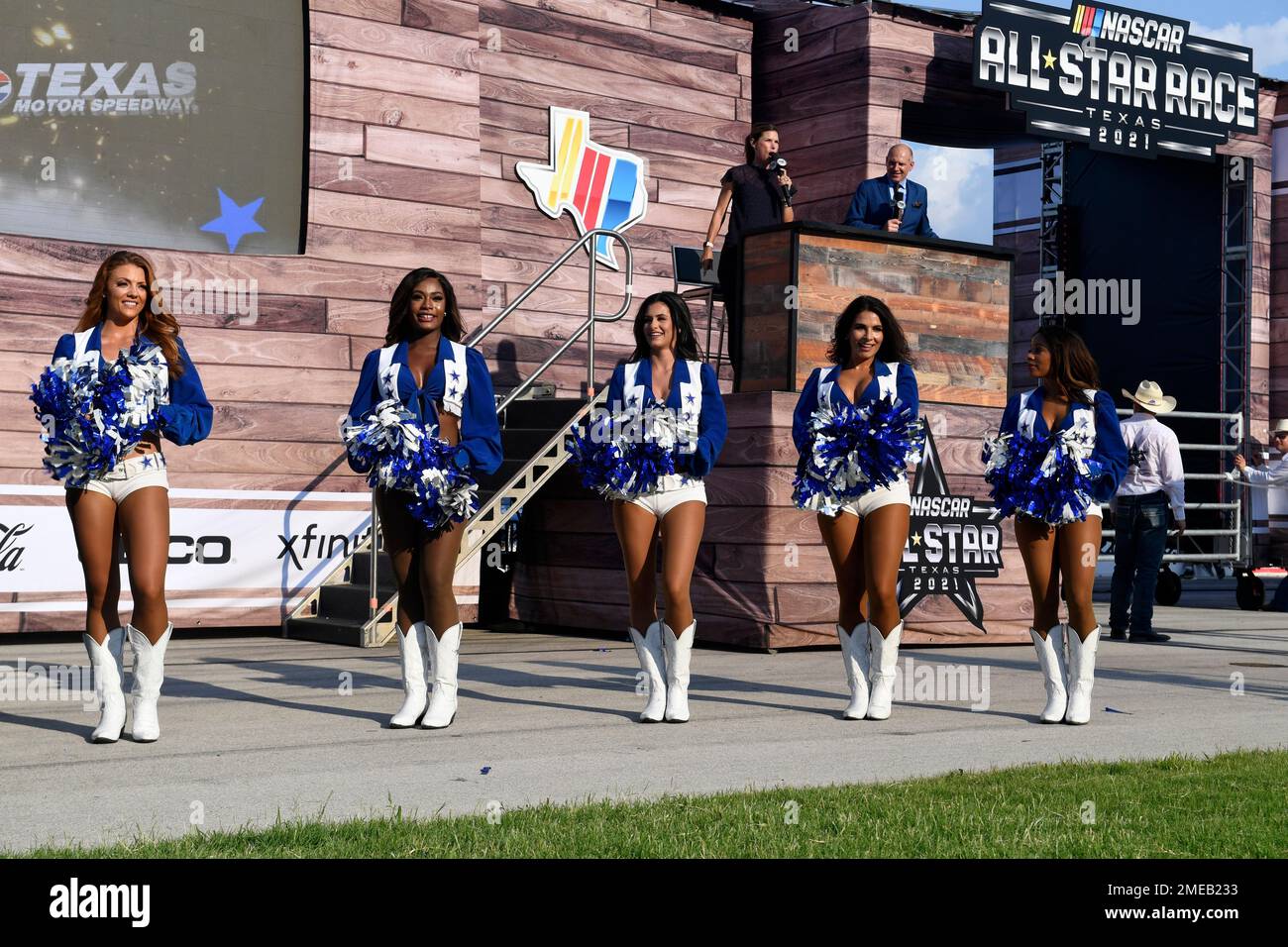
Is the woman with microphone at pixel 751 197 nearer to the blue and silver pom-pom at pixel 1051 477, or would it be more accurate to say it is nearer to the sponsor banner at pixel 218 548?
the sponsor banner at pixel 218 548

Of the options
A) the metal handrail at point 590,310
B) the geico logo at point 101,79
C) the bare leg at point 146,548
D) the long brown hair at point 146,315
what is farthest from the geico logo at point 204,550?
the bare leg at point 146,548

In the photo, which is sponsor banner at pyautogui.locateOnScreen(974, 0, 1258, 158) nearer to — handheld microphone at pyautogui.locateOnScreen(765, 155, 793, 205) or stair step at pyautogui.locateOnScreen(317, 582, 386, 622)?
handheld microphone at pyautogui.locateOnScreen(765, 155, 793, 205)

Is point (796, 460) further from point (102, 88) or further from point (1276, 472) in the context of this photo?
point (1276, 472)

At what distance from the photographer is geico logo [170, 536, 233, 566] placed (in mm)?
12398

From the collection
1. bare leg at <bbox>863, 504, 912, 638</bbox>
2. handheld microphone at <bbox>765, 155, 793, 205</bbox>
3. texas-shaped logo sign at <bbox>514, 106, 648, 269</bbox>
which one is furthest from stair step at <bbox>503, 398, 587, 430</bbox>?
bare leg at <bbox>863, 504, 912, 638</bbox>

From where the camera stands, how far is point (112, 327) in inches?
281

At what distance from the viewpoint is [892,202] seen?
12.6 meters

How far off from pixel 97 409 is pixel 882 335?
3.97 meters

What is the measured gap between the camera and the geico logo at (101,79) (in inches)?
470

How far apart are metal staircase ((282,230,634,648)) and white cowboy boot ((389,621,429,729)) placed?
146 inches

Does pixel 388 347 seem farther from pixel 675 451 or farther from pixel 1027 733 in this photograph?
pixel 1027 733

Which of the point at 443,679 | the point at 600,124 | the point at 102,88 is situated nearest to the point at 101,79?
the point at 102,88
